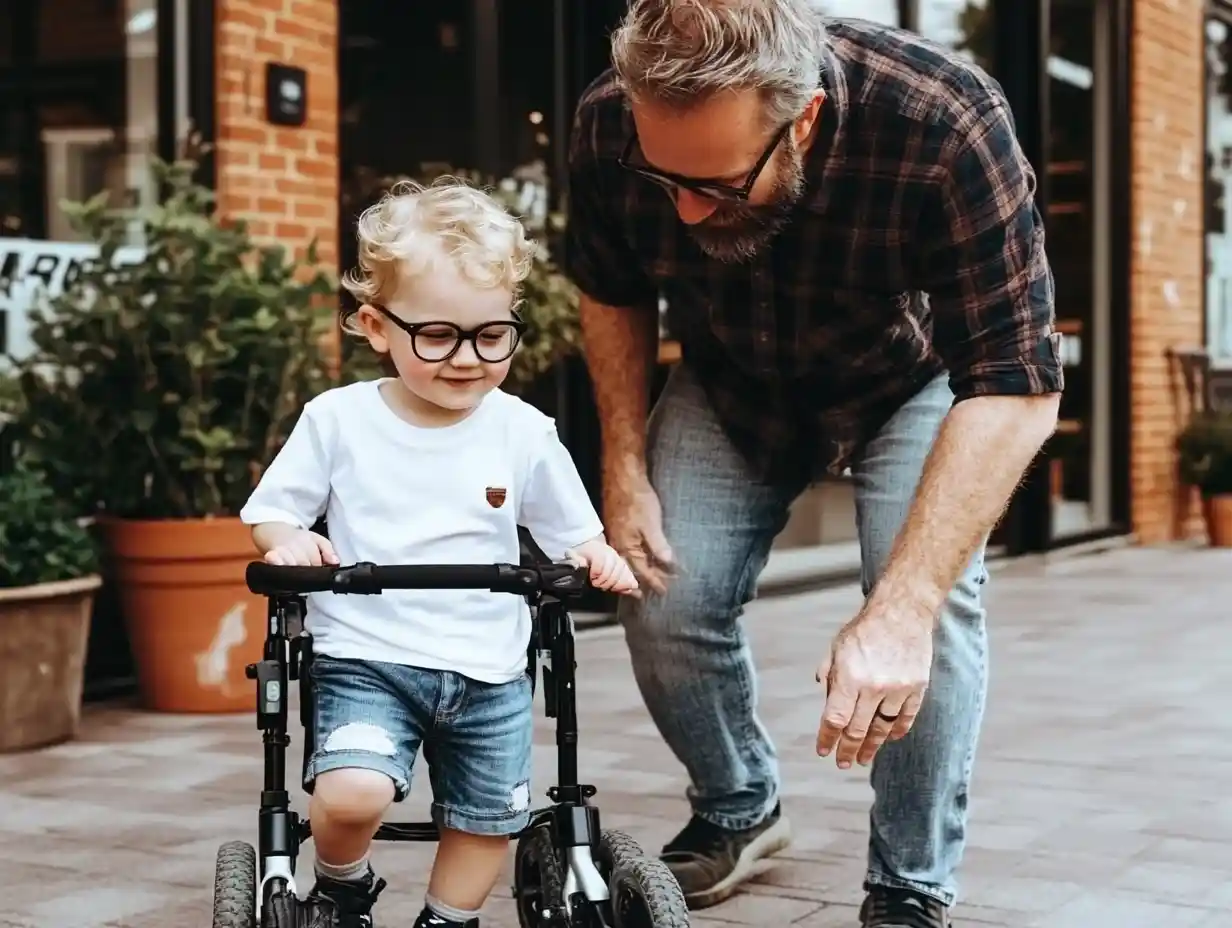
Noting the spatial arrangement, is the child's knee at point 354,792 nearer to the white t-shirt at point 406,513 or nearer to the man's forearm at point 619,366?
the white t-shirt at point 406,513

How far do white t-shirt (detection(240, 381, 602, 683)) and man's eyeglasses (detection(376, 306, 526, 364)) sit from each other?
0.44ft

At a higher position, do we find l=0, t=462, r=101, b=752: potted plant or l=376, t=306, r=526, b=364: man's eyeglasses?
l=376, t=306, r=526, b=364: man's eyeglasses

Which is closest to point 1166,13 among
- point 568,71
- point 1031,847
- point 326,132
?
point 568,71

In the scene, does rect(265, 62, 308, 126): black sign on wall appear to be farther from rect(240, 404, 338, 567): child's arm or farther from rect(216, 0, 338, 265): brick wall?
rect(240, 404, 338, 567): child's arm

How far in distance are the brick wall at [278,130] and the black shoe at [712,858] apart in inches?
122

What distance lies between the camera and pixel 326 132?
6.42m

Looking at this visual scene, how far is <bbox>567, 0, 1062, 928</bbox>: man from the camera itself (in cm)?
262

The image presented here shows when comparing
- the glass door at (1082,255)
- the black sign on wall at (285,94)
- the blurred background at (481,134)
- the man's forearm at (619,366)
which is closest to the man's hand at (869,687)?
the man's forearm at (619,366)

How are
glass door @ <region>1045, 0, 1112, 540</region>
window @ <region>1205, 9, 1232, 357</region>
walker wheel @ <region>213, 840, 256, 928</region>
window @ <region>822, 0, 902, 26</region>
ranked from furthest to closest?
window @ <region>1205, 9, 1232, 357</region> → glass door @ <region>1045, 0, 1112, 540</region> → window @ <region>822, 0, 902, 26</region> → walker wheel @ <region>213, 840, 256, 928</region>

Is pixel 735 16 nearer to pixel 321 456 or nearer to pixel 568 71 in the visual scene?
pixel 321 456

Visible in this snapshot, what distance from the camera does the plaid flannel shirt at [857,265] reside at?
9.29ft

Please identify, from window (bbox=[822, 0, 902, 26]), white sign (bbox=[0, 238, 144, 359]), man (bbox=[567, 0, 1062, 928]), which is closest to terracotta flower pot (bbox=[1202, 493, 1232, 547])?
window (bbox=[822, 0, 902, 26])

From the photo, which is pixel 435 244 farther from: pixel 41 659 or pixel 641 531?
pixel 41 659

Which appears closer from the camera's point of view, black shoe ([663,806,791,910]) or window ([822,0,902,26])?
black shoe ([663,806,791,910])
